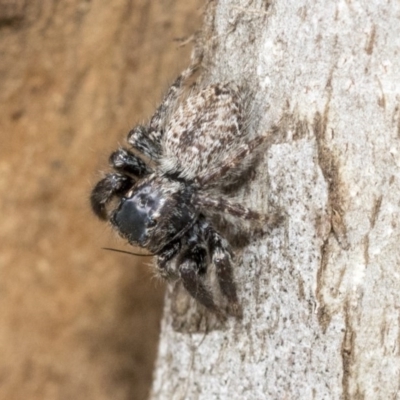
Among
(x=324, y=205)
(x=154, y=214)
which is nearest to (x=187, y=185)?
(x=154, y=214)

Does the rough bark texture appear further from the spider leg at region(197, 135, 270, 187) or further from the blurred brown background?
the blurred brown background

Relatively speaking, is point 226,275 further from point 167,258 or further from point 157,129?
point 157,129

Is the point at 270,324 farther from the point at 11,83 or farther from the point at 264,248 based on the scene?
the point at 11,83

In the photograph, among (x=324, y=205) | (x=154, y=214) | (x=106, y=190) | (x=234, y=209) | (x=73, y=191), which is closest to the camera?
(x=324, y=205)

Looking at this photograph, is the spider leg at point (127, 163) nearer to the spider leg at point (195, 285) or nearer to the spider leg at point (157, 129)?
the spider leg at point (157, 129)

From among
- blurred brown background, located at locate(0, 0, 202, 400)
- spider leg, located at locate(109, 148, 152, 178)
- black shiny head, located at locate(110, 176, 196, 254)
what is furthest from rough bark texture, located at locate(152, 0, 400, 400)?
blurred brown background, located at locate(0, 0, 202, 400)

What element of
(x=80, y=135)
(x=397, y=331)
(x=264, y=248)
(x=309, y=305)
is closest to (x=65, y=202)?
(x=80, y=135)
